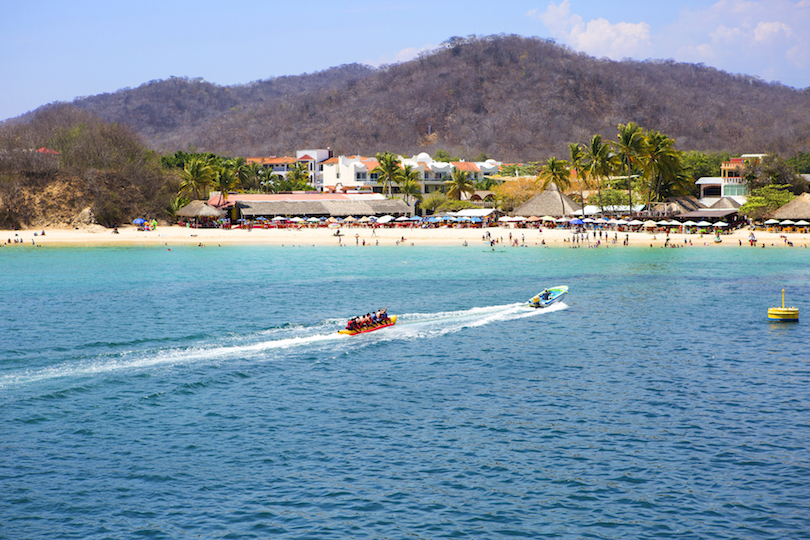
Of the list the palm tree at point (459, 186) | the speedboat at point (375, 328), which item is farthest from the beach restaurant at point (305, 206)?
the speedboat at point (375, 328)

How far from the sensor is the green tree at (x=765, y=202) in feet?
271

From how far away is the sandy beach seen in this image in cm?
7650

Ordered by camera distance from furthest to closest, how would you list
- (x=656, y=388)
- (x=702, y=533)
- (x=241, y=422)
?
(x=656, y=388)
(x=241, y=422)
(x=702, y=533)

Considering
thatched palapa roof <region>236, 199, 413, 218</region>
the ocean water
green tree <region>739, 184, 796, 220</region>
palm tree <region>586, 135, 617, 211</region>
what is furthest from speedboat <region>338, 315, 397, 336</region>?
thatched palapa roof <region>236, 199, 413, 218</region>

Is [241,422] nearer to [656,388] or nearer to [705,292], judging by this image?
[656,388]

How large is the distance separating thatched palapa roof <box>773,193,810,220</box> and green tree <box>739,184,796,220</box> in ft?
7.62

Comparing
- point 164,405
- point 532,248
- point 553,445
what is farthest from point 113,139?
point 553,445

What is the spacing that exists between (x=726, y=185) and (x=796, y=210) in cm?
1881

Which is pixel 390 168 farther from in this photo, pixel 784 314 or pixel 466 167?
pixel 784 314

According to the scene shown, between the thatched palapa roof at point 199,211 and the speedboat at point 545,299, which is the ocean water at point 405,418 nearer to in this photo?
the speedboat at point 545,299

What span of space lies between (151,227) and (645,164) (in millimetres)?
66456

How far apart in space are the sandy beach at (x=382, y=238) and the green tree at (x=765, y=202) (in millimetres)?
2700

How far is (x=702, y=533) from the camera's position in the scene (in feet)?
47.6

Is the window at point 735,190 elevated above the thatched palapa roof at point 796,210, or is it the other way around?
the window at point 735,190
